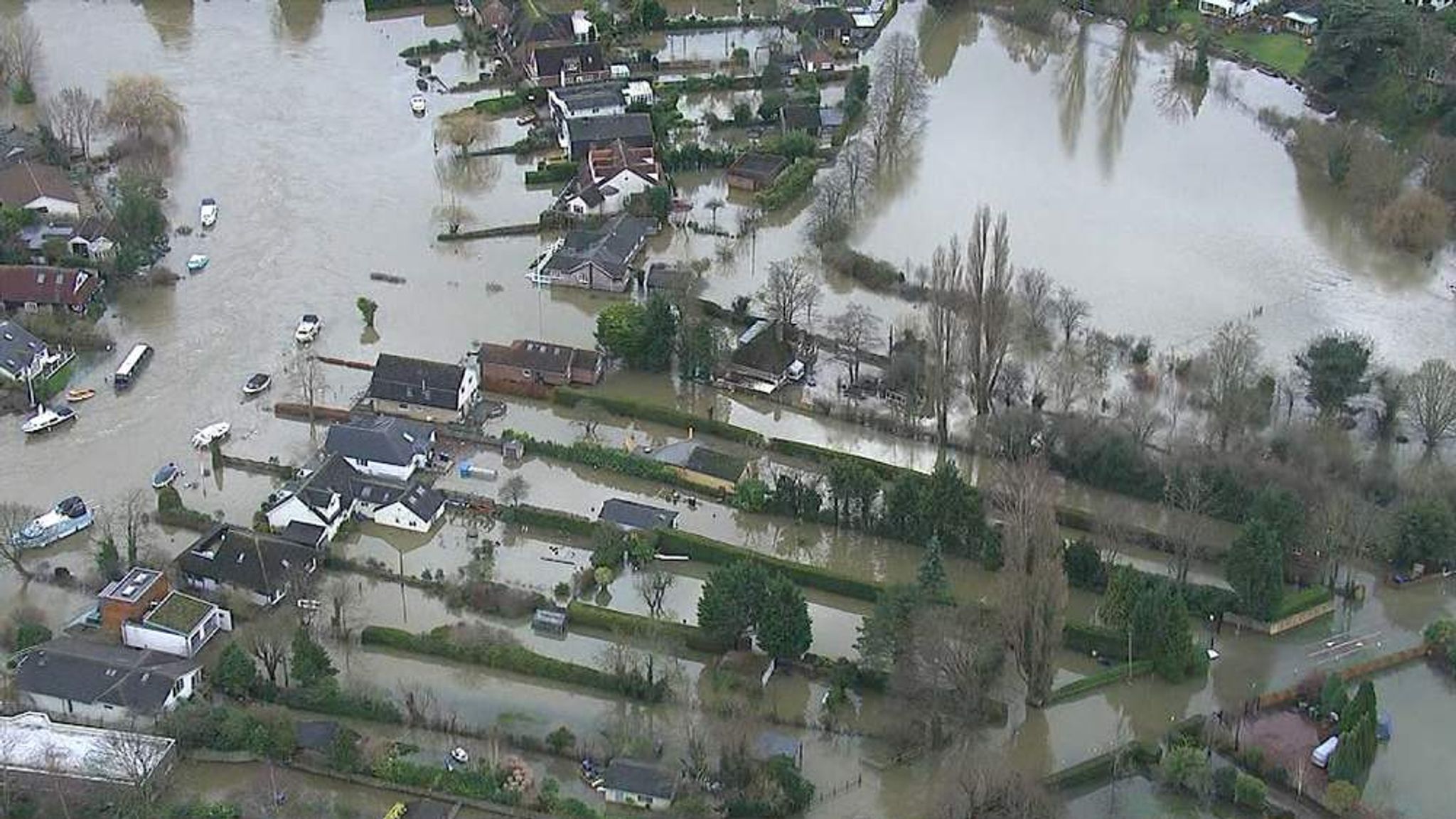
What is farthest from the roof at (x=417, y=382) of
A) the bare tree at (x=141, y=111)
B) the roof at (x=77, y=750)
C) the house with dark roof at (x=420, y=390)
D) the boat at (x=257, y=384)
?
the bare tree at (x=141, y=111)

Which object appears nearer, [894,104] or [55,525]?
[55,525]

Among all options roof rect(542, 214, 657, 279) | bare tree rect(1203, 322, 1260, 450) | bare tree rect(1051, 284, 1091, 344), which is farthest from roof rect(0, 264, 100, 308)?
bare tree rect(1203, 322, 1260, 450)

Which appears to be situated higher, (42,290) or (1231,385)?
(1231,385)

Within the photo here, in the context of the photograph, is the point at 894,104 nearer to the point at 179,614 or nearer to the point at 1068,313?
the point at 1068,313

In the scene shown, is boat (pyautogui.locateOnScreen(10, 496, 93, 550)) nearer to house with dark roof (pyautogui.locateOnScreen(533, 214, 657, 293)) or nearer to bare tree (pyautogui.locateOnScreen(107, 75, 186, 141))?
house with dark roof (pyautogui.locateOnScreen(533, 214, 657, 293))

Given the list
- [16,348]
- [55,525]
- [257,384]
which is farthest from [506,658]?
[16,348]

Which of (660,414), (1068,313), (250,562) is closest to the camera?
(250,562)
